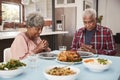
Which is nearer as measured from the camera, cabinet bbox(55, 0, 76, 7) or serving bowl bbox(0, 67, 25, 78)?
serving bowl bbox(0, 67, 25, 78)

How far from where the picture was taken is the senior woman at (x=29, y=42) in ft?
6.63

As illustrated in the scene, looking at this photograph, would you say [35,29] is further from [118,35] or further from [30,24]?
[118,35]

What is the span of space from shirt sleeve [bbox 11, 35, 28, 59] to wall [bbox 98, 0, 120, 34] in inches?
215

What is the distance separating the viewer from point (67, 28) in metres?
5.80

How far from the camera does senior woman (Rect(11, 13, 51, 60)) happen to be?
2.02 m

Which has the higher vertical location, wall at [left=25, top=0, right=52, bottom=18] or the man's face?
wall at [left=25, top=0, right=52, bottom=18]

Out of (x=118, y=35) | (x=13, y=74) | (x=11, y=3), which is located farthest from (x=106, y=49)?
(x=11, y=3)

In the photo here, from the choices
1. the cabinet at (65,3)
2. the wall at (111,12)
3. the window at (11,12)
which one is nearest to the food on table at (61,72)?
the cabinet at (65,3)

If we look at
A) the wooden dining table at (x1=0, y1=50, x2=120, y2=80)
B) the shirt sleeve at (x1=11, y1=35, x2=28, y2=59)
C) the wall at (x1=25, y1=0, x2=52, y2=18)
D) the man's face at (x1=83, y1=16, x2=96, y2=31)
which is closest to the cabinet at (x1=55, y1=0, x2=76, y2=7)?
the wall at (x1=25, y1=0, x2=52, y2=18)

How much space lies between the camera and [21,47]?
203cm

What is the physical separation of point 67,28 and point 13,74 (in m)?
4.61

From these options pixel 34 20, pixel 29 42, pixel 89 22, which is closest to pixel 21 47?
pixel 29 42

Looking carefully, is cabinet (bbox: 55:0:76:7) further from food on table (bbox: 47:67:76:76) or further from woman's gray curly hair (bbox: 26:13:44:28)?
food on table (bbox: 47:67:76:76)

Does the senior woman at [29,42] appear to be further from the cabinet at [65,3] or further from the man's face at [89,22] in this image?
the cabinet at [65,3]
